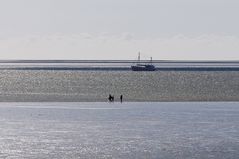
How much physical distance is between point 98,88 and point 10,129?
46269 mm

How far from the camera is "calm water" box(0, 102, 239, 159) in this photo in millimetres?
36250

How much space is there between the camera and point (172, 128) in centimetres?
4497

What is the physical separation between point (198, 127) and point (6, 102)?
976 inches

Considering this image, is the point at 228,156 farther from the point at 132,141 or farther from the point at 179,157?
the point at 132,141

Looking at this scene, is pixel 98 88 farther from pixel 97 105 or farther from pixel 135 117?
pixel 135 117

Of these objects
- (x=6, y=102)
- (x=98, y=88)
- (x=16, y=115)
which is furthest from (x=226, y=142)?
(x=98, y=88)

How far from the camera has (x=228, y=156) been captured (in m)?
35.1

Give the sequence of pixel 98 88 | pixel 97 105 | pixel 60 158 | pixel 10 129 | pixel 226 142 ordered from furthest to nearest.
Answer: pixel 98 88
pixel 97 105
pixel 10 129
pixel 226 142
pixel 60 158

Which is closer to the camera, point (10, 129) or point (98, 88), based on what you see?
point (10, 129)

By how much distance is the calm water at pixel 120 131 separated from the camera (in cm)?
3625

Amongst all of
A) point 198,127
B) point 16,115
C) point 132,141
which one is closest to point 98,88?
point 16,115

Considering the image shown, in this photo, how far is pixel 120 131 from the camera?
43.8 meters

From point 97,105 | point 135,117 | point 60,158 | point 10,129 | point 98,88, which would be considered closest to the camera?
point 60,158

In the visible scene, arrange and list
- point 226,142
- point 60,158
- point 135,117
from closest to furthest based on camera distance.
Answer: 1. point 60,158
2. point 226,142
3. point 135,117
